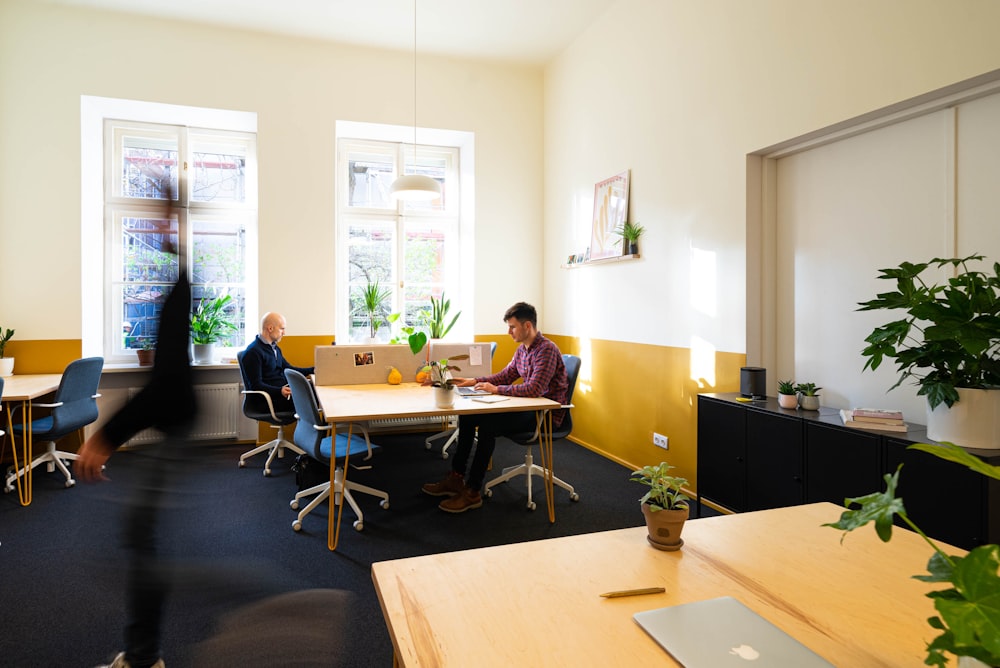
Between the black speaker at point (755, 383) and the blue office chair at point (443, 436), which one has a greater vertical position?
the black speaker at point (755, 383)

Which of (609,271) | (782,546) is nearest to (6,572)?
(782,546)

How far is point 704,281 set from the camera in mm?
3949

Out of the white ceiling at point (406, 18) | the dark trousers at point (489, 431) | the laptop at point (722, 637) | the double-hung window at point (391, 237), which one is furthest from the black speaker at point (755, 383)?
the double-hung window at point (391, 237)

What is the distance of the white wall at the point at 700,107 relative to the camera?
269cm

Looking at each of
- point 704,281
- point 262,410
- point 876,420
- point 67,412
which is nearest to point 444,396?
point 704,281

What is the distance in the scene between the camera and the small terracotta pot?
135 centimetres

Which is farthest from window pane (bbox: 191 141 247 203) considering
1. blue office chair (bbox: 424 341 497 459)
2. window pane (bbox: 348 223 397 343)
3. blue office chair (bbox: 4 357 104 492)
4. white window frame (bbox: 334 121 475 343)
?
blue office chair (bbox: 424 341 497 459)

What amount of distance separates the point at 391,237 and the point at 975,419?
523cm

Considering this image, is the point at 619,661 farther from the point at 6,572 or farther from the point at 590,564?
the point at 6,572

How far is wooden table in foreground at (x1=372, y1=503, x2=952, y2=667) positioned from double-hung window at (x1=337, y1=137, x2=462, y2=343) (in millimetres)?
4942

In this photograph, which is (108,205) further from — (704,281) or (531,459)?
(704,281)

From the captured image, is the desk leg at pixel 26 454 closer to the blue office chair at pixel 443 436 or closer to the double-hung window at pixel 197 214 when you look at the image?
the double-hung window at pixel 197 214

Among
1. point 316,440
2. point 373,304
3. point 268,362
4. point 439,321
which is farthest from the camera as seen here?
point 439,321

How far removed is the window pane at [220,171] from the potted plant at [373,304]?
1.53m
